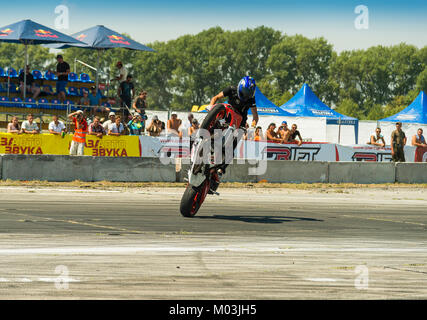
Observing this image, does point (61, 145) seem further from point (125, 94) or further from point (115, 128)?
point (125, 94)

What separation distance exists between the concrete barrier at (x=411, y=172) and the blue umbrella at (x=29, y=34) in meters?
12.6

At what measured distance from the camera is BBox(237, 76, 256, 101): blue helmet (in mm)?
10164

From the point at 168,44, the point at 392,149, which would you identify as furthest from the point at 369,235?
the point at 168,44

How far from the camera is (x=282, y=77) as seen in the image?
393 feet

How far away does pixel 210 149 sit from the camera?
33.2 feet

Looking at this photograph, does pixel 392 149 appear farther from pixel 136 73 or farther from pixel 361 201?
pixel 136 73

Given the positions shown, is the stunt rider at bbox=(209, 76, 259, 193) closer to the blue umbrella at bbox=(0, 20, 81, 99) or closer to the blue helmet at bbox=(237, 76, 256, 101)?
the blue helmet at bbox=(237, 76, 256, 101)

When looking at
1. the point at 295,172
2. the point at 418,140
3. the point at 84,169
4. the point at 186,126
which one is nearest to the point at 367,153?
the point at 418,140

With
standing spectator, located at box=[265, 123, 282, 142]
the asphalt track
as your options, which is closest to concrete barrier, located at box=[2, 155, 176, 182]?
the asphalt track

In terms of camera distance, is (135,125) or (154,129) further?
(154,129)

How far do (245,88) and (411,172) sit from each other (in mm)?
13219

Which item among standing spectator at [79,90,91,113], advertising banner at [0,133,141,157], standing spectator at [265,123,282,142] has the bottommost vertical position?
advertising banner at [0,133,141,157]

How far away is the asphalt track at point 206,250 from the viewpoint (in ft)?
17.9

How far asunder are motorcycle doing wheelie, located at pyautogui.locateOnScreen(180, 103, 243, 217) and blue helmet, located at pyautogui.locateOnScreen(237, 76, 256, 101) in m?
0.26
